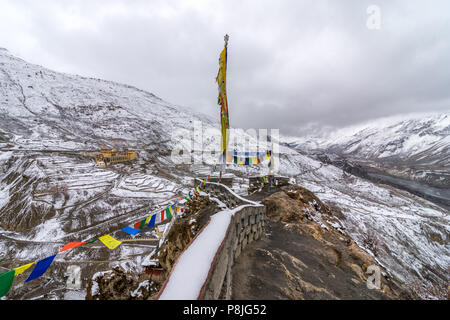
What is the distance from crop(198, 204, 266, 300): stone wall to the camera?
364 cm

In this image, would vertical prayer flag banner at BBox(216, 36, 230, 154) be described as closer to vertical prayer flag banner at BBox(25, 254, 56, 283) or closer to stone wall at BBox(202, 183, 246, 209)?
stone wall at BBox(202, 183, 246, 209)

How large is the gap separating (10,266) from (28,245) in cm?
346

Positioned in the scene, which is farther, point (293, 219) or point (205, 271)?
point (293, 219)

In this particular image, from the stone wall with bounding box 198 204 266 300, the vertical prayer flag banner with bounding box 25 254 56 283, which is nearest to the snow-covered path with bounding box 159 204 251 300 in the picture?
the stone wall with bounding box 198 204 266 300

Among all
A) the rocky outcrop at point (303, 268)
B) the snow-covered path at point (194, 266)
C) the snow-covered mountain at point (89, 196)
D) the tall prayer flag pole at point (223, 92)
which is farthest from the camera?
the snow-covered mountain at point (89, 196)

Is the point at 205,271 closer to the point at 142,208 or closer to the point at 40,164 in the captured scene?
the point at 142,208

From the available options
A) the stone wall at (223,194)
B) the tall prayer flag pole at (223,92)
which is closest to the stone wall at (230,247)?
the stone wall at (223,194)

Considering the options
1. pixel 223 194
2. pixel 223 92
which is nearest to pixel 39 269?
pixel 223 194

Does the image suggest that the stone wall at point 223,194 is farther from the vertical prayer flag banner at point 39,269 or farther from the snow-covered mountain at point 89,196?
the snow-covered mountain at point 89,196

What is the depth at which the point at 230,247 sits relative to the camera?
555cm

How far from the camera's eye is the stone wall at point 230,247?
11.9 feet

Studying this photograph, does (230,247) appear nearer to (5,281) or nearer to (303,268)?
(303,268)
